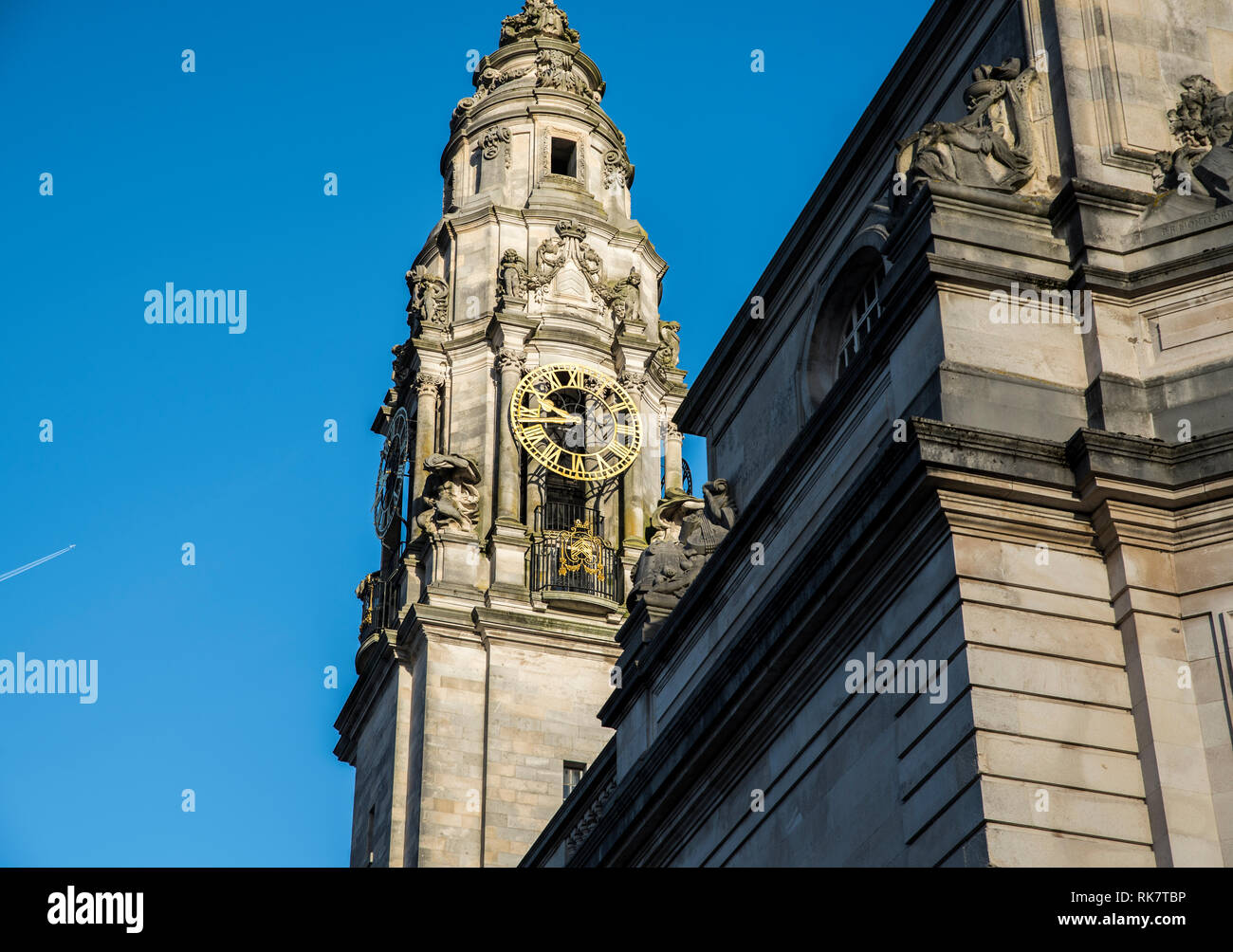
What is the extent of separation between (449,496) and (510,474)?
1774mm

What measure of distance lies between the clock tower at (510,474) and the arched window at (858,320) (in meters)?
20.1

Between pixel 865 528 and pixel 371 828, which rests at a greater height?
pixel 371 828

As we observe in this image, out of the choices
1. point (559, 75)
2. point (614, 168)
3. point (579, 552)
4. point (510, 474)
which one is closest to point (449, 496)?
point (510, 474)

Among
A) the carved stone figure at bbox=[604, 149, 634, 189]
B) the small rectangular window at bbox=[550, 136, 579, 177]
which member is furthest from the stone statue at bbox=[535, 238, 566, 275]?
the carved stone figure at bbox=[604, 149, 634, 189]

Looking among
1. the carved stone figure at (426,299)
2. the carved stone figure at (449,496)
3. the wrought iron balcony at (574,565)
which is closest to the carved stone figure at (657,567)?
the wrought iron balcony at (574,565)

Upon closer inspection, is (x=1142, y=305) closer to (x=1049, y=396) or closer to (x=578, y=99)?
(x=1049, y=396)

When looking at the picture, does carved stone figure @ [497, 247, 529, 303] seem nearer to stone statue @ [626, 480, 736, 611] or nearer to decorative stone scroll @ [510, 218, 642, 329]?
decorative stone scroll @ [510, 218, 642, 329]

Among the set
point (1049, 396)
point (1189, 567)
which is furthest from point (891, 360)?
point (1189, 567)

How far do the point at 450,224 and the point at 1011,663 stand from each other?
37.5 m

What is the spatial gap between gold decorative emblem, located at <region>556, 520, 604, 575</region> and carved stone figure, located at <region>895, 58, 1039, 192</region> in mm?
26478

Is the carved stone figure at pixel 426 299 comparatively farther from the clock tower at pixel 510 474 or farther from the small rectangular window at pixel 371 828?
the small rectangular window at pixel 371 828

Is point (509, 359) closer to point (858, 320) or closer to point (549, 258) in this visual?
point (549, 258)

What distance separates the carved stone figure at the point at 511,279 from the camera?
171 ft

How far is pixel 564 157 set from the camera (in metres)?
57.7
